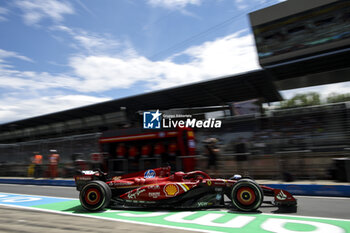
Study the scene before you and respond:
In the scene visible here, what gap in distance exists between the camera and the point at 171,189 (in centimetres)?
568

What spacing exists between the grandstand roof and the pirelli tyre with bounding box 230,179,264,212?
9.67 m

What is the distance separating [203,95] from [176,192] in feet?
38.3

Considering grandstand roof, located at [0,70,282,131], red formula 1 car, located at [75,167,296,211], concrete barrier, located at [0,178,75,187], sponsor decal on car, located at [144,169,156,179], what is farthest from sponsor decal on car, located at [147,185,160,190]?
grandstand roof, located at [0,70,282,131]

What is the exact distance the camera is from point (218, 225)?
14.6ft

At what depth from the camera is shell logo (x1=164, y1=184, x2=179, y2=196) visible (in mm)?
5672

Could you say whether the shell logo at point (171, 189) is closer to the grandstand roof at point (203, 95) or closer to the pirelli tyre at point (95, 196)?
the pirelli tyre at point (95, 196)

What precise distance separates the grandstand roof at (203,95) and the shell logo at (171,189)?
9.88 metres

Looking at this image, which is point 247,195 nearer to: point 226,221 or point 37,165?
point 226,221

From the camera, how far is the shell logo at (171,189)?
5.67m

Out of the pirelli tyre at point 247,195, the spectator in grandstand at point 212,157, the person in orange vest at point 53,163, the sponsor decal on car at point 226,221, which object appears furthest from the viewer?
the person in orange vest at point 53,163

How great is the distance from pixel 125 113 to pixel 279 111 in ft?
43.6

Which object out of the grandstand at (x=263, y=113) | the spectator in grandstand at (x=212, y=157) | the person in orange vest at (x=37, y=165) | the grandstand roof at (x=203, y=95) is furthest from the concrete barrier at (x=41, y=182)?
the grandstand roof at (x=203, y=95)

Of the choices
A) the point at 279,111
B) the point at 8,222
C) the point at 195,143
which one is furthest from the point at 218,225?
the point at 195,143

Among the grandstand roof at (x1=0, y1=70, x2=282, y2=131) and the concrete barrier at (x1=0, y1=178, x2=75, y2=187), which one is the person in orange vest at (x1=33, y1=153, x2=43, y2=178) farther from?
the grandstand roof at (x1=0, y1=70, x2=282, y2=131)
